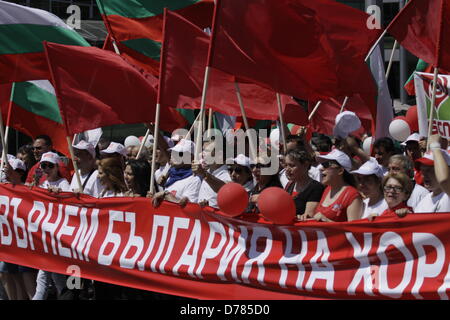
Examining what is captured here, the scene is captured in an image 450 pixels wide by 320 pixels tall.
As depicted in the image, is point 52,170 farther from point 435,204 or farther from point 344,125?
point 435,204

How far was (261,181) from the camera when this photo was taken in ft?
21.3

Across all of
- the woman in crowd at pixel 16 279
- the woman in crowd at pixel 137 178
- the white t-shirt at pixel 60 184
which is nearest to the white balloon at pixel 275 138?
the woman in crowd at pixel 137 178

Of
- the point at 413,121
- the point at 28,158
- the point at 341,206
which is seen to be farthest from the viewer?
the point at 28,158

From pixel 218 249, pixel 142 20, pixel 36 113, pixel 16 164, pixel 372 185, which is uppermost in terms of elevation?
pixel 142 20

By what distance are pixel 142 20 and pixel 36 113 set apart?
5.91 feet

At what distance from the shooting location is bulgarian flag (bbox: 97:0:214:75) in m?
8.87

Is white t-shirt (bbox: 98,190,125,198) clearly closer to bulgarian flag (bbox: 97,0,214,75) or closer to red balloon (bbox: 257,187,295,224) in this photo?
red balloon (bbox: 257,187,295,224)

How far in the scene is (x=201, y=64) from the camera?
761 cm

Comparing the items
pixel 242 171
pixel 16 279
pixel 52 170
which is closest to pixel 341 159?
pixel 242 171

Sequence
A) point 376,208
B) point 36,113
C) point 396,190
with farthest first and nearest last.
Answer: point 36,113, point 376,208, point 396,190

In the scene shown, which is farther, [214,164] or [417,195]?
[214,164]

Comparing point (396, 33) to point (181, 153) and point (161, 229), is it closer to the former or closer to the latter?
point (181, 153)

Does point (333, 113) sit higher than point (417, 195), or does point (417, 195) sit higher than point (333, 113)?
point (333, 113)

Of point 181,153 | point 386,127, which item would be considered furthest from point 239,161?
point 386,127
